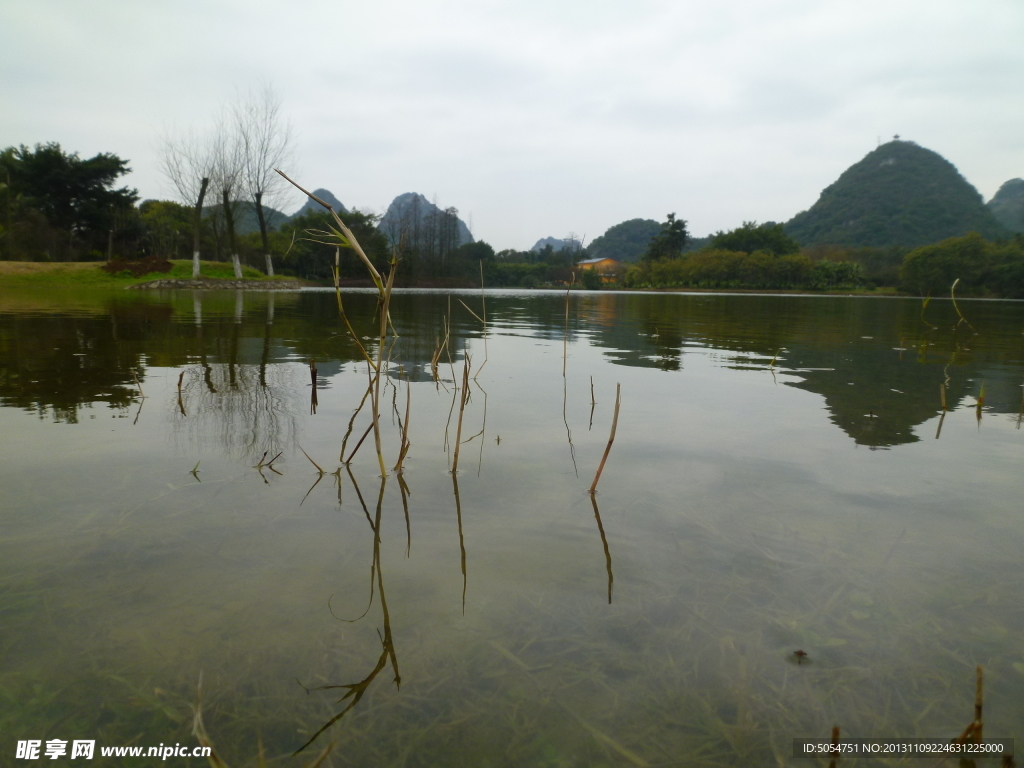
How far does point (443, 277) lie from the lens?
68.1 metres

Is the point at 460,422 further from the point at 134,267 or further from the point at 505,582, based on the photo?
the point at 134,267

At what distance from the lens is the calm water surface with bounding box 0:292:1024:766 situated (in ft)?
3.92

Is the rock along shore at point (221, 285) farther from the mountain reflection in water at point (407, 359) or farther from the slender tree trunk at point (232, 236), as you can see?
the mountain reflection in water at point (407, 359)

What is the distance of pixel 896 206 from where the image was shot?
388 feet

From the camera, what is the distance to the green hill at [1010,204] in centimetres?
12976

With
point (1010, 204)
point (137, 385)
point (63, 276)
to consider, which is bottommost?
point (137, 385)

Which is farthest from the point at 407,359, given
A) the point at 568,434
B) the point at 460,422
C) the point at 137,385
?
the point at 460,422

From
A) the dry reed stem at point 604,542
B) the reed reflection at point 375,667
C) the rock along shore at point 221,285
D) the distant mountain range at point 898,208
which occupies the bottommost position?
the reed reflection at point 375,667

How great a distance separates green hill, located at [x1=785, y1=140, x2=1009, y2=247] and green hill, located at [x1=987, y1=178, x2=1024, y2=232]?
52.8 ft

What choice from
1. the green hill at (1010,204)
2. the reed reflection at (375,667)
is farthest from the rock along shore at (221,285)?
the green hill at (1010,204)

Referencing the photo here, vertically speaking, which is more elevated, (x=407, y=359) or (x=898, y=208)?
(x=898, y=208)

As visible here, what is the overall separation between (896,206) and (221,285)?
132132 mm

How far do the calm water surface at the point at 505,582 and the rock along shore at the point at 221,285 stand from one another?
27100mm

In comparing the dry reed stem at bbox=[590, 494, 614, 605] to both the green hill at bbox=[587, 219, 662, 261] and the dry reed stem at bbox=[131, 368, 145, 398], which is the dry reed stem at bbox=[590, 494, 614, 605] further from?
the green hill at bbox=[587, 219, 662, 261]
